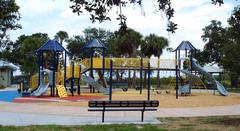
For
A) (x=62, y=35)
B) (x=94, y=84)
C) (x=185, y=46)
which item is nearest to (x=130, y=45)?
(x=62, y=35)

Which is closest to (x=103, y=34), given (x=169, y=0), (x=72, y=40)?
(x=72, y=40)

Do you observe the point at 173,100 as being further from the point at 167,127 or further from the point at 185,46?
the point at 167,127

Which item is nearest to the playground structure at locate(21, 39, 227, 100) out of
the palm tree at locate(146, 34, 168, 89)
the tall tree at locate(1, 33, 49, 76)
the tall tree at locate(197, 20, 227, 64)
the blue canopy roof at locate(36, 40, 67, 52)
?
the blue canopy roof at locate(36, 40, 67, 52)

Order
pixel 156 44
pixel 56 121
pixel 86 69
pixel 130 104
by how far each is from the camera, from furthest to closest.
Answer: pixel 156 44 → pixel 86 69 → pixel 130 104 → pixel 56 121

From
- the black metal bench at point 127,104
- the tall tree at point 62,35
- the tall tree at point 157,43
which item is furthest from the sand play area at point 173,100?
the tall tree at point 62,35

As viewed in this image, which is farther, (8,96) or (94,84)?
(94,84)

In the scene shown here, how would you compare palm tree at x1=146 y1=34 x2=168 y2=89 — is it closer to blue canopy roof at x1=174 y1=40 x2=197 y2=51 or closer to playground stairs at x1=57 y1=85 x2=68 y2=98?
blue canopy roof at x1=174 y1=40 x2=197 y2=51

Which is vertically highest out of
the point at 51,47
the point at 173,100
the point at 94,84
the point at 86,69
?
the point at 51,47

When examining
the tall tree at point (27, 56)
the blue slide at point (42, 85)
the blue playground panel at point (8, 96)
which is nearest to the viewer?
the blue playground panel at point (8, 96)

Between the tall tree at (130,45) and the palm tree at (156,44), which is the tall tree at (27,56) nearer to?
the tall tree at (130,45)

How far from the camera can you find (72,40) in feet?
310

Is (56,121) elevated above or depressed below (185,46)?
below

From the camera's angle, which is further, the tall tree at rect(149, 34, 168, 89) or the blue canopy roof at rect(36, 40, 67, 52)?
the tall tree at rect(149, 34, 168, 89)

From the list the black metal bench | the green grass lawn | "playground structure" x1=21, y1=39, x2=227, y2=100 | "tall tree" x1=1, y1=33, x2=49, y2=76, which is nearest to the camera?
the green grass lawn
